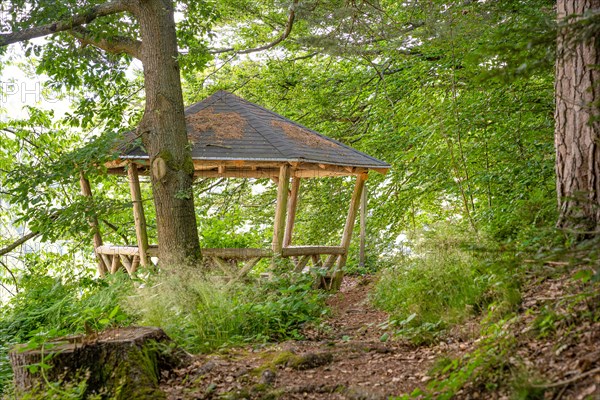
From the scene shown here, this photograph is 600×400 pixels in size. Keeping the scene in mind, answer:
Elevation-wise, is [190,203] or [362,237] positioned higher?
[190,203]

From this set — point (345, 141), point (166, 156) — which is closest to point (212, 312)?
point (166, 156)

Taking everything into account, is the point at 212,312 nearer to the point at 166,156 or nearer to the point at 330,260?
the point at 166,156

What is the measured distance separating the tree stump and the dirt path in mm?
253

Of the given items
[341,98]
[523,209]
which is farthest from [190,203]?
[341,98]

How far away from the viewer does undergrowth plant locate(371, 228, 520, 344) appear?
17.1ft

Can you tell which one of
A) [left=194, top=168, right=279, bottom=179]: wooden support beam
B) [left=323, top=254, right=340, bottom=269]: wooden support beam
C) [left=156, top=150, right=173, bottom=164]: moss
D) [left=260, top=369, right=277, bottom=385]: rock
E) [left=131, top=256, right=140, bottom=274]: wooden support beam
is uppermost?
[left=156, top=150, right=173, bottom=164]: moss

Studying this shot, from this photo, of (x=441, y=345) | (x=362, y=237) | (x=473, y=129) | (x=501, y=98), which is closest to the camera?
(x=441, y=345)

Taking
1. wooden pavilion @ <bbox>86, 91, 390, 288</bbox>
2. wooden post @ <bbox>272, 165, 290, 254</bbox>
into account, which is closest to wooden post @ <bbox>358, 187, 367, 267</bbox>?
wooden pavilion @ <bbox>86, 91, 390, 288</bbox>

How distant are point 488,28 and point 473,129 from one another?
1.73m

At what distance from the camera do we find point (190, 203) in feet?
28.2

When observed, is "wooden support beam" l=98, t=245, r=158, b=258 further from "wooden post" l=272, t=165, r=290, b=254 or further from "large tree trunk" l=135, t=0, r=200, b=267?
"wooden post" l=272, t=165, r=290, b=254

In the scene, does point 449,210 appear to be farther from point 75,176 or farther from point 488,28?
point 75,176

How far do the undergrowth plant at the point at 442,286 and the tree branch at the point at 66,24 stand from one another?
546 cm

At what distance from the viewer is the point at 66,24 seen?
8344 millimetres
